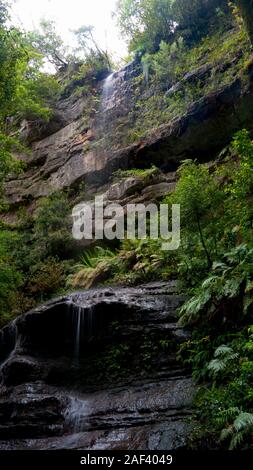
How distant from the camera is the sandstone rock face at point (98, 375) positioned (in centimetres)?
557

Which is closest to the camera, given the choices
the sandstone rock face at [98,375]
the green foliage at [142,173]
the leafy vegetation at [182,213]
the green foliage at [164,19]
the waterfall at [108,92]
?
the sandstone rock face at [98,375]

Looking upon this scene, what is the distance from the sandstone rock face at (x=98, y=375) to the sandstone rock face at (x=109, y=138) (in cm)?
595

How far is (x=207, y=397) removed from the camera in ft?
16.1

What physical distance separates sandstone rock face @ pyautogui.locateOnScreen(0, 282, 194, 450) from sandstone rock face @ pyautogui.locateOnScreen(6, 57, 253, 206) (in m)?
5.95

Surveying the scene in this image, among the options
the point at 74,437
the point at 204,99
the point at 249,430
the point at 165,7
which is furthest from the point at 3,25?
the point at 249,430

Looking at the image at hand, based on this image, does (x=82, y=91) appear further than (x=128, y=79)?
Yes

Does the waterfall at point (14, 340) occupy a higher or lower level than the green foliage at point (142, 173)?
lower

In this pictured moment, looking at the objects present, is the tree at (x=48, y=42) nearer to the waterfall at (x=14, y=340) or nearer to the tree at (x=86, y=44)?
the tree at (x=86, y=44)

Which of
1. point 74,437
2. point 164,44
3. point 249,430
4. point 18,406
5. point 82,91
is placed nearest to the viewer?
point 249,430

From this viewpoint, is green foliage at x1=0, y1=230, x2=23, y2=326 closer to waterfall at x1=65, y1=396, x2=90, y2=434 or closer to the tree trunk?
waterfall at x1=65, y1=396, x2=90, y2=434

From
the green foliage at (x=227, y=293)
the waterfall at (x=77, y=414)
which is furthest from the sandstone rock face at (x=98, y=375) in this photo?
the green foliage at (x=227, y=293)

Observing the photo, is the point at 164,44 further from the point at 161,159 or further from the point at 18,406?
the point at 18,406

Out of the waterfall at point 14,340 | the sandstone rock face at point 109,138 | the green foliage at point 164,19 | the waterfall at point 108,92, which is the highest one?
the green foliage at point 164,19
